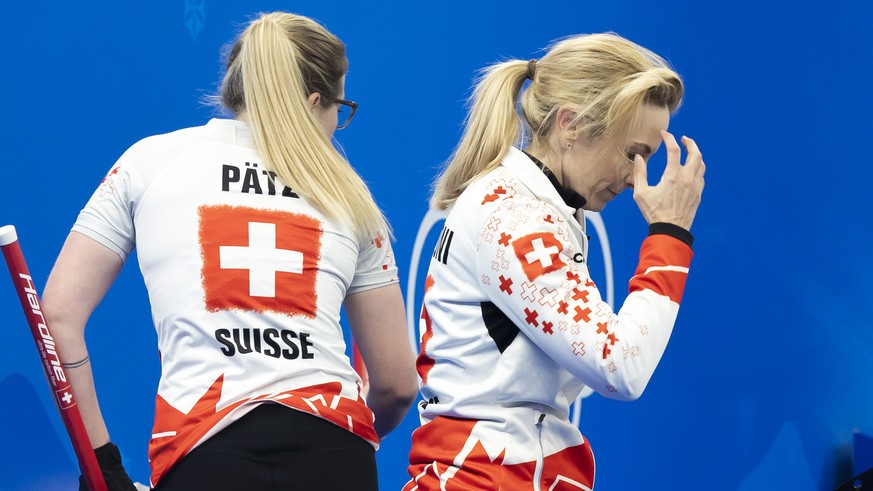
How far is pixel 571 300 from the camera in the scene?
1226 mm

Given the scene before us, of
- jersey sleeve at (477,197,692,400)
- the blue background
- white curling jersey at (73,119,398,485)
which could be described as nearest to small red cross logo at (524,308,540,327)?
jersey sleeve at (477,197,692,400)

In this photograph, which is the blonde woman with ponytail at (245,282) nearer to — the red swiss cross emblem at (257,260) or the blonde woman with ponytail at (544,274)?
the red swiss cross emblem at (257,260)

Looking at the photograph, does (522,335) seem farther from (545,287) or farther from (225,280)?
(225,280)

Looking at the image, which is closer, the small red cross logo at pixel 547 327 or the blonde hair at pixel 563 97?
the small red cross logo at pixel 547 327

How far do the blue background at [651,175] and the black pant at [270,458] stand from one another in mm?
740

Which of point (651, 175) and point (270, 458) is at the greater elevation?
point (651, 175)

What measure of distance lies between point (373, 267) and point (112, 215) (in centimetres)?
38

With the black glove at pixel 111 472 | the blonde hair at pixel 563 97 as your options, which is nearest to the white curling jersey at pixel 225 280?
the black glove at pixel 111 472

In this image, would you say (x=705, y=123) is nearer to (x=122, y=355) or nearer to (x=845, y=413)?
(x=845, y=413)

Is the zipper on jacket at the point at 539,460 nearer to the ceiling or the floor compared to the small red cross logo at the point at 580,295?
nearer to the floor

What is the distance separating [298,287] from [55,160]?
782 millimetres

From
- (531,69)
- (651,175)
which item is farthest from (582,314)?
(651,175)

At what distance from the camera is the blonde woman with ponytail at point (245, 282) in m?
1.27

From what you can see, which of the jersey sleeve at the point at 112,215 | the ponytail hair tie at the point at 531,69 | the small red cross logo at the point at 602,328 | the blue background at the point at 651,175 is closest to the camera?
the small red cross logo at the point at 602,328
